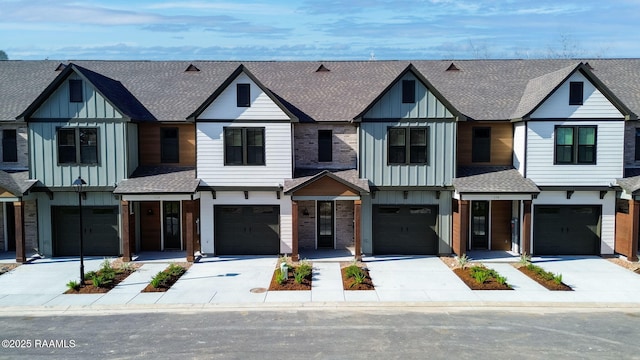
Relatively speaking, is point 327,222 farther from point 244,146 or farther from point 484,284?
point 484,284

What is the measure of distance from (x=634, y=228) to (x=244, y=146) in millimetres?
16647

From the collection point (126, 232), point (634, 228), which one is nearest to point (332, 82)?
point (126, 232)

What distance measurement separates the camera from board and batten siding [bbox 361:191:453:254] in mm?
21703

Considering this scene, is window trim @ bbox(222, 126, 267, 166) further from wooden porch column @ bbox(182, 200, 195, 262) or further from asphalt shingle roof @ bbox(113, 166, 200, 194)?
wooden porch column @ bbox(182, 200, 195, 262)

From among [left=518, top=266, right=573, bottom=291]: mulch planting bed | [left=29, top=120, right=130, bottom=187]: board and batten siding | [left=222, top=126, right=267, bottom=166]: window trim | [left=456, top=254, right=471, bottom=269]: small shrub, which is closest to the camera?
[left=518, top=266, right=573, bottom=291]: mulch planting bed

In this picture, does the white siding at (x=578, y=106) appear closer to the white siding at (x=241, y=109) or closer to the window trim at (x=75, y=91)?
the white siding at (x=241, y=109)

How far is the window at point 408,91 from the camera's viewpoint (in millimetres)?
21047

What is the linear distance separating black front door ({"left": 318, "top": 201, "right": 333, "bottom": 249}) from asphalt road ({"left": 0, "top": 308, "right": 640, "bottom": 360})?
26.9 feet

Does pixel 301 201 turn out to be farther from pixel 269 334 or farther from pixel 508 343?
pixel 508 343

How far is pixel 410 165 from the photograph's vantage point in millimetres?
21328

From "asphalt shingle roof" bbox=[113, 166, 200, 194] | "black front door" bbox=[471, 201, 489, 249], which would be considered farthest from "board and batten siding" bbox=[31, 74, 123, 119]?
"black front door" bbox=[471, 201, 489, 249]

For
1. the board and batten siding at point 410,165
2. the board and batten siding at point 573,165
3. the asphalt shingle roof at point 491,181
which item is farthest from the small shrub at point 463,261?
the board and batten siding at point 573,165

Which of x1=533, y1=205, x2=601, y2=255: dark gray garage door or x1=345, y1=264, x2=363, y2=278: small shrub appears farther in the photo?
x1=533, y1=205, x2=601, y2=255: dark gray garage door

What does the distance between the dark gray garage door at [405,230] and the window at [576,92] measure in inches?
290
